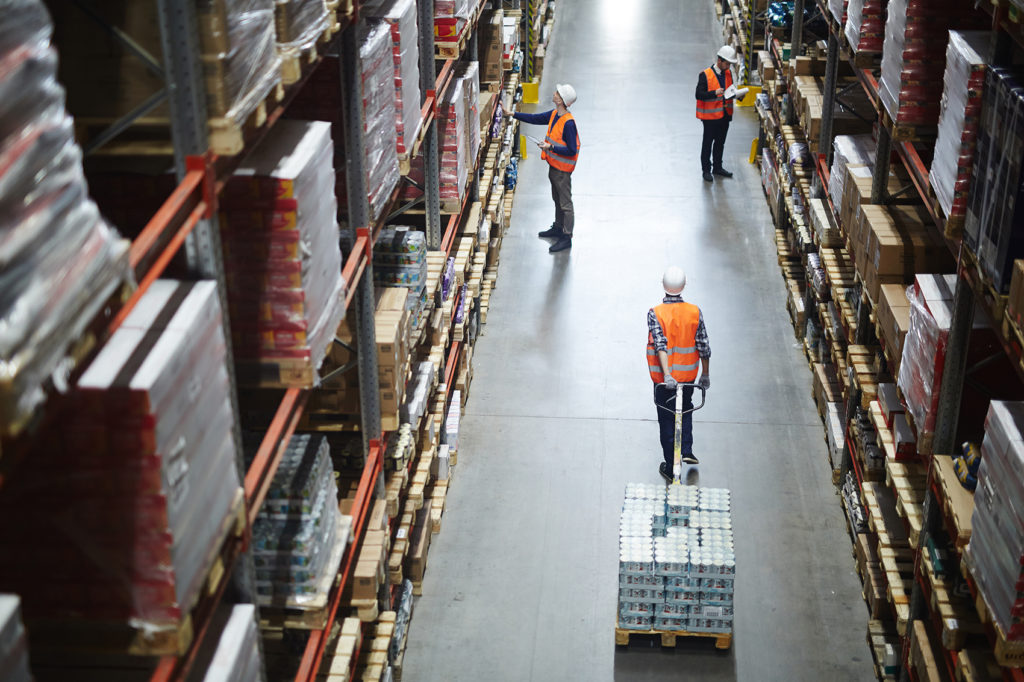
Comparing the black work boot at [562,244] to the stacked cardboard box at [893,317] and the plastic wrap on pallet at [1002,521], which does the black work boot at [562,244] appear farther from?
the plastic wrap on pallet at [1002,521]

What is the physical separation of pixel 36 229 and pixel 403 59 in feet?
16.6

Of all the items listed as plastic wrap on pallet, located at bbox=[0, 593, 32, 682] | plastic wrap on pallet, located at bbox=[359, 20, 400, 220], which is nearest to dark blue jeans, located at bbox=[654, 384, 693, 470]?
plastic wrap on pallet, located at bbox=[359, 20, 400, 220]

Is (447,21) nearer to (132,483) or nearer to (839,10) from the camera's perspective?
(839,10)

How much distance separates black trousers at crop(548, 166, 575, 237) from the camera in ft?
48.2

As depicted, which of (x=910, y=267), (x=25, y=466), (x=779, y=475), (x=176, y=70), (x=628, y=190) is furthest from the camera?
(x=628, y=190)

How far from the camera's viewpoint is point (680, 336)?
9.76 metres

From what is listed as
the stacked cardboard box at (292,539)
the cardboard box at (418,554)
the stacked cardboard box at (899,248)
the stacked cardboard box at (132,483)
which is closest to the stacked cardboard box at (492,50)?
the stacked cardboard box at (899,248)

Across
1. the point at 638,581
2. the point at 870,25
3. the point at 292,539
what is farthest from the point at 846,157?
the point at 292,539

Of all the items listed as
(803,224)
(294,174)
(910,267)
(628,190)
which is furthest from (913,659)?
(628,190)

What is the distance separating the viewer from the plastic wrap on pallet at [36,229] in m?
2.62

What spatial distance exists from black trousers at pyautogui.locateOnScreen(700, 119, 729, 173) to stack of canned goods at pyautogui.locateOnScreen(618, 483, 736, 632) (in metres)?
9.54

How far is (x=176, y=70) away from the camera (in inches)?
151

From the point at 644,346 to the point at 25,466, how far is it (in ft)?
31.7

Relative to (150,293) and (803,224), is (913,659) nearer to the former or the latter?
(150,293)
